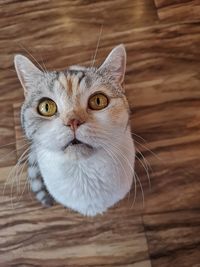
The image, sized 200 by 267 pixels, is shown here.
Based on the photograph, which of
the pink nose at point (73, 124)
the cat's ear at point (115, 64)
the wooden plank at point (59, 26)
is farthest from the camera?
the wooden plank at point (59, 26)

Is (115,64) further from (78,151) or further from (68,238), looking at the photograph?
(68,238)

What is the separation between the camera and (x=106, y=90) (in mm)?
740

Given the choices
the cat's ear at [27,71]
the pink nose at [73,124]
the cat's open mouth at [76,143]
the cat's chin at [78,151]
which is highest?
the cat's ear at [27,71]

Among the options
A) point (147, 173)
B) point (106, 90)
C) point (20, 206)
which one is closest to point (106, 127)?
point (106, 90)

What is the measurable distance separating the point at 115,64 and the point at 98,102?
0.37 feet

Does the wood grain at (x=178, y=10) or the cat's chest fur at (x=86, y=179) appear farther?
the wood grain at (x=178, y=10)

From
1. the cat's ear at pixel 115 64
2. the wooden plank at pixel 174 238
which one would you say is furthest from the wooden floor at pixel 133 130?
the cat's ear at pixel 115 64

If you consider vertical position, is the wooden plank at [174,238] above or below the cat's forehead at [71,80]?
below

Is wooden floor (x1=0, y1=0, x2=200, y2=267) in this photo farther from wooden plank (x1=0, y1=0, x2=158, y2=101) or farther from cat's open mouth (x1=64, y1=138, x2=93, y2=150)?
cat's open mouth (x1=64, y1=138, x2=93, y2=150)

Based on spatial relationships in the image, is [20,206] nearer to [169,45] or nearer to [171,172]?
[171,172]

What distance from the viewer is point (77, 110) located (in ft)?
2.28

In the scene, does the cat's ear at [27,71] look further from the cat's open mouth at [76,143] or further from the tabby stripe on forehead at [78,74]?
the cat's open mouth at [76,143]

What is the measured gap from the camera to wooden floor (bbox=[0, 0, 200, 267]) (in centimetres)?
80

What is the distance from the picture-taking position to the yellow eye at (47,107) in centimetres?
72
